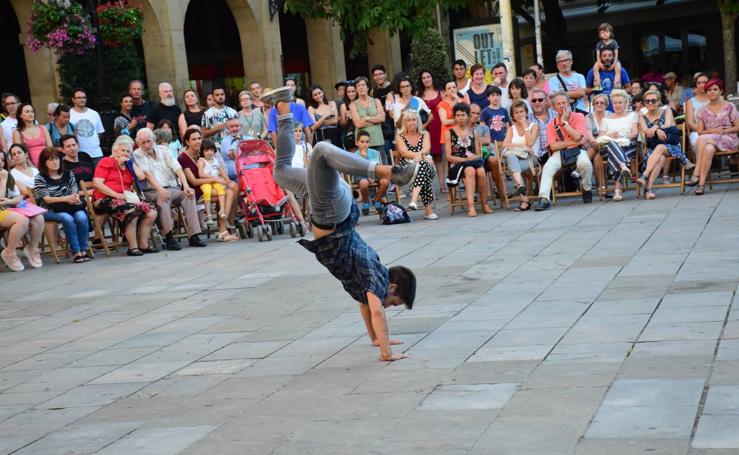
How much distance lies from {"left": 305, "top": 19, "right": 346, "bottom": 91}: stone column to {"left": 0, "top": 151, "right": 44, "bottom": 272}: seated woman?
61.3ft

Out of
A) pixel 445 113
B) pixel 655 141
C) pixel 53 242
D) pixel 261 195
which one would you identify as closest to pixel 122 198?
pixel 53 242

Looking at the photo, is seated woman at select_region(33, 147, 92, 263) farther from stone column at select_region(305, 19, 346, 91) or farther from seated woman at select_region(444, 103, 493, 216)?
stone column at select_region(305, 19, 346, 91)

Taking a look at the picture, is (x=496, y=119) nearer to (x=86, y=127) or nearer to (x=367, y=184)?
(x=367, y=184)

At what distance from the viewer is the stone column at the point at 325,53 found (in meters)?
33.0

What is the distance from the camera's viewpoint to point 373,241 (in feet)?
46.1

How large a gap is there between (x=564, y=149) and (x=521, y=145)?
585 mm


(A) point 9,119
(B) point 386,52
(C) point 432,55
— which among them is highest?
(B) point 386,52

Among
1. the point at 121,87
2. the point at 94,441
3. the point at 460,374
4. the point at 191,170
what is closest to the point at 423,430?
the point at 460,374

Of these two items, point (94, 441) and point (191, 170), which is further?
point (191, 170)

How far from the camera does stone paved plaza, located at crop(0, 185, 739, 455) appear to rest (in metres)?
5.84

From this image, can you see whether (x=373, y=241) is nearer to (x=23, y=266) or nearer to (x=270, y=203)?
(x=270, y=203)

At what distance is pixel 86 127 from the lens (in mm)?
17062

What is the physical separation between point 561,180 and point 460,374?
33.5ft

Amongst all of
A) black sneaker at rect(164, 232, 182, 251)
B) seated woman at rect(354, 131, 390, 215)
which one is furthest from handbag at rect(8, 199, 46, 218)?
seated woman at rect(354, 131, 390, 215)
